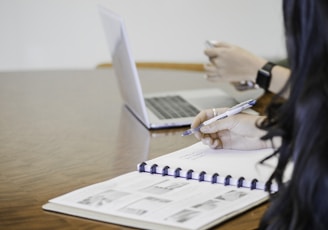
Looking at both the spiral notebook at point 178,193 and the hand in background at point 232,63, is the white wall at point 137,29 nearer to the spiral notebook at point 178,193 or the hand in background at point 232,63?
the hand in background at point 232,63

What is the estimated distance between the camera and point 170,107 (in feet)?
5.84

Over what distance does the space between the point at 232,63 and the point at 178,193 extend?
3.21 feet

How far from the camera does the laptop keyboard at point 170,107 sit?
Result: 5.55 ft

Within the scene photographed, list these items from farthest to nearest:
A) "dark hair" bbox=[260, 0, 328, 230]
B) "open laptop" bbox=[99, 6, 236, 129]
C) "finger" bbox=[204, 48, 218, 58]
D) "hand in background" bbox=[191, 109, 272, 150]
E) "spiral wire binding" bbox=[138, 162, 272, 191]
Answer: "finger" bbox=[204, 48, 218, 58]
"open laptop" bbox=[99, 6, 236, 129]
"hand in background" bbox=[191, 109, 272, 150]
"spiral wire binding" bbox=[138, 162, 272, 191]
"dark hair" bbox=[260, 0, 328, 230]

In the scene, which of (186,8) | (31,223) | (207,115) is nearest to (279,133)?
(31,223)

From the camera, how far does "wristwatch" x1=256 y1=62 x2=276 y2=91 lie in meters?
1.91

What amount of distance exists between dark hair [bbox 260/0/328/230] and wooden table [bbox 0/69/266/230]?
19 centimetres

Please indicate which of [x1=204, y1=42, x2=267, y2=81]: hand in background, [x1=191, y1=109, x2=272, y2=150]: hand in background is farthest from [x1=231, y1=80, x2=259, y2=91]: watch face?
[x1=191, y1=109, x2=272, y2=150]: hand in background

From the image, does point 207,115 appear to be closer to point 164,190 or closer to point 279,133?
point 164,190

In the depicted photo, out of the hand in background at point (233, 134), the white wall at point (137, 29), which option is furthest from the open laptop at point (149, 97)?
the white wall at point (137, 29)

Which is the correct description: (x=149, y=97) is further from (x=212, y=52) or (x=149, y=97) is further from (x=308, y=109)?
(x=308, y=109)

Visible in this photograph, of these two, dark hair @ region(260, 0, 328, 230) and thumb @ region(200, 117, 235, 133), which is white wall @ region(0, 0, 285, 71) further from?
dark hair @ region(260, 0, 328, 230)

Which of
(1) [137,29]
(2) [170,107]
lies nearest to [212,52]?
(2) [170,107]

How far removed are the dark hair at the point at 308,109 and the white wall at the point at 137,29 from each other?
268 centimetres
